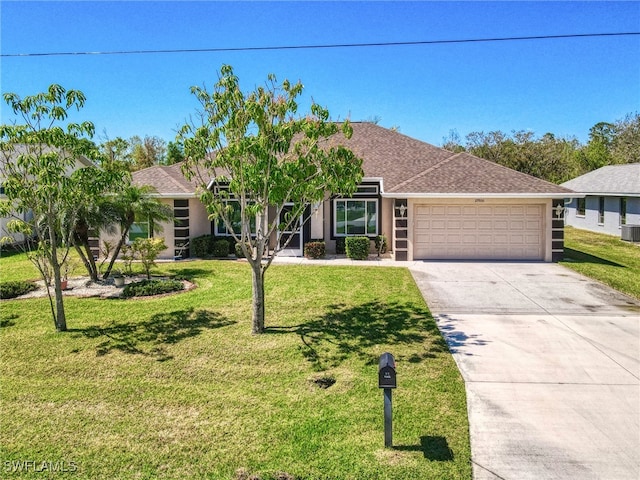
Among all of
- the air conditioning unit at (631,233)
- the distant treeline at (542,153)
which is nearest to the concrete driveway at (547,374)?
Answer: the air conditioning unit at (631,233)

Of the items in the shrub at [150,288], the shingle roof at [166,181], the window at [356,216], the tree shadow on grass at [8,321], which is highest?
the shingle roof at [166,181]

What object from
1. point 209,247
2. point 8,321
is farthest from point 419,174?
point 8,321

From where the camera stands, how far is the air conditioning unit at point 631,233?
77.6ft

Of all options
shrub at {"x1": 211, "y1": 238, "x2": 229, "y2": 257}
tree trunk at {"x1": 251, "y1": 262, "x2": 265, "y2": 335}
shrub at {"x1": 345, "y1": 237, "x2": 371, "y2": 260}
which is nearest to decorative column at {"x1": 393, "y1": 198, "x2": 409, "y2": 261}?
shrub at {"x1": 345, "y1": 237, "x2": 371, "y2": 260}

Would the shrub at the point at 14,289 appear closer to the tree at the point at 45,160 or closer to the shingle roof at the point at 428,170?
the tree at the point at 45,160

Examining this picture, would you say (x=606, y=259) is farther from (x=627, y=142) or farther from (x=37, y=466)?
(x=627, y=142)

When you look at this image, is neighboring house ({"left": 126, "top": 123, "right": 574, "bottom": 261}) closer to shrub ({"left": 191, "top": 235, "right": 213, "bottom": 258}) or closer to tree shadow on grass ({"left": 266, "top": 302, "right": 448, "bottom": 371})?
shrub ({"left": 191, "top": 235, "right": 213, "bottom": 258})

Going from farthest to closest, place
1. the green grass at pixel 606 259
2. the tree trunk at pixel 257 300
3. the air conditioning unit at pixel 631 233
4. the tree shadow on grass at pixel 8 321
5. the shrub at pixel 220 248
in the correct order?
the air conditioning unit at pixel 631 233, the shrub at pixel 220 248, the green grass at pixel 606 259, the tree shadow on grass at pixel 8 321, the tree trunk at pixel 257 300

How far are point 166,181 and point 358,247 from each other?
8.39 m

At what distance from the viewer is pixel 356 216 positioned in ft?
64.1

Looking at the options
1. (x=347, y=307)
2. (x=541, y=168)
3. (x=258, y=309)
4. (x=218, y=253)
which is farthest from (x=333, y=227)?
(x=541, y=168)

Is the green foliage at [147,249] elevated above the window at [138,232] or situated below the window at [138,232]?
below

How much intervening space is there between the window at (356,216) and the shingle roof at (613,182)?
14130mm

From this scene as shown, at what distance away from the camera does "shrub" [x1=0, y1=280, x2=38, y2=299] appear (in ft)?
40.6
